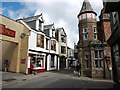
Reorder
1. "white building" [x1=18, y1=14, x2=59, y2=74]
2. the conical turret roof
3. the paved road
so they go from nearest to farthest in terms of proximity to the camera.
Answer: the paved road → "white building" [x1=18, y1=14, x2=59, y2=74] → the conical turret roof

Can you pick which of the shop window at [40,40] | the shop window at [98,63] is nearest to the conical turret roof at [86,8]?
the shop window at [40,40]

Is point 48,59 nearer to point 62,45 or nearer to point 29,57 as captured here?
point 29,57

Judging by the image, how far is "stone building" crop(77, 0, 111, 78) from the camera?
2159 cm

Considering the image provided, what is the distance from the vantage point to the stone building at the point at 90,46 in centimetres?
2159

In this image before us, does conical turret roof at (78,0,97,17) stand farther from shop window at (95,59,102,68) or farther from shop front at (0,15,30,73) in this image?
shop front at (0,15,30,73)

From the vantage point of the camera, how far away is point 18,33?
2222 centimetres

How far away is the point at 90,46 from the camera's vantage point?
2206 centimetres

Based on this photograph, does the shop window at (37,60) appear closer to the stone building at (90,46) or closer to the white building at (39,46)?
the white building at (39,46)

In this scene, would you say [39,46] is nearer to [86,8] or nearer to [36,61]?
[36,61]

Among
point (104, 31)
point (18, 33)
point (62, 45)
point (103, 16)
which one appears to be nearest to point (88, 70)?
point (104, 31)

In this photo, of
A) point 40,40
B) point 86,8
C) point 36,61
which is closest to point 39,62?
point 36,61

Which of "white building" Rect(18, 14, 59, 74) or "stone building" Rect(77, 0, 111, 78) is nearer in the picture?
"stone building" Rect(77, 0, 111, 78)

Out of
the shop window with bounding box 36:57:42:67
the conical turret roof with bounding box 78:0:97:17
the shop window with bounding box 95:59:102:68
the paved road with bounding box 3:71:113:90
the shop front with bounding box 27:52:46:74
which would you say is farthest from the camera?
the shop window with bounding box 36:57:42:67

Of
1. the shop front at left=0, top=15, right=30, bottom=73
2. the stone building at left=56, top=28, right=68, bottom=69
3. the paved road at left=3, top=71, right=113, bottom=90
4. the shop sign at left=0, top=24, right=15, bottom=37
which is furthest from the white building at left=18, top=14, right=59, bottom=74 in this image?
the paved road at left=3, top=71, right=113, bottom=90
